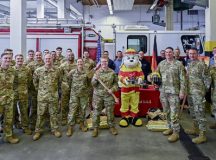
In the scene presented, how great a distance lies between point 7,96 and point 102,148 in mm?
1959

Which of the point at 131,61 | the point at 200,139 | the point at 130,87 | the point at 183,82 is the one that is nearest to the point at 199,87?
the point at 183,82

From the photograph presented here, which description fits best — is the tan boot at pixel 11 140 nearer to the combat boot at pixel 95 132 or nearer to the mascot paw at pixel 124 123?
the combat boot at pixel 95 132

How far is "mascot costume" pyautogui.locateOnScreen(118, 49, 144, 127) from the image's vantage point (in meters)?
6.34

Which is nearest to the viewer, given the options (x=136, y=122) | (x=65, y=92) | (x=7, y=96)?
(x=7, y=96)

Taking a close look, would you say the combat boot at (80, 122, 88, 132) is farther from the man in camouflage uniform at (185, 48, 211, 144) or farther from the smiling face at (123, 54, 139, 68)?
the man in camouflage uniform at (185, 48, 211, 144)

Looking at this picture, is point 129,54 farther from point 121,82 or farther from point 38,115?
point 38,115

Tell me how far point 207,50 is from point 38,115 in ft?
20.2

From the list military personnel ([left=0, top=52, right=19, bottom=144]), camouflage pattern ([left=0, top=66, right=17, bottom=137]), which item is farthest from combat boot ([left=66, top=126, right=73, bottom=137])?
Answer: camouflage pattern ([left=0, top=66, right=17, bottom=137])

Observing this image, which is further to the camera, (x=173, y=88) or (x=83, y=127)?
(x=83, y=127)

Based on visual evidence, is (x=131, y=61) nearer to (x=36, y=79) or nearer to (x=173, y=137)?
(x=173, y=137)

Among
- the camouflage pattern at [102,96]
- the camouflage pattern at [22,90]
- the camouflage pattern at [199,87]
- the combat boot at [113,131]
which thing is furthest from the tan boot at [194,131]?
the camouflage pattern at [22,90]

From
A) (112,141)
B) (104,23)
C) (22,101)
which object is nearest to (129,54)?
(112,141)

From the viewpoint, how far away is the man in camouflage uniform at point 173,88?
17.2 feet

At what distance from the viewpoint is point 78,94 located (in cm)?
574
